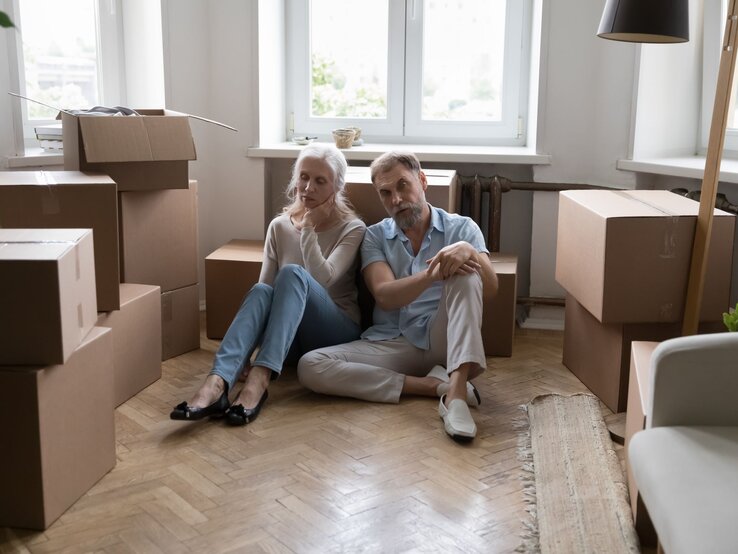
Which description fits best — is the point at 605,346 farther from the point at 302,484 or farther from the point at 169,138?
the point at 169,138

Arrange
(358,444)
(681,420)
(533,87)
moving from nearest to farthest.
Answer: (681,420)
(358,444)
(533,87)

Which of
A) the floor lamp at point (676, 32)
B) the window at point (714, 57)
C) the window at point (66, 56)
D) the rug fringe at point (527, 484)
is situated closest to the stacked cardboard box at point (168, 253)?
the window at point (66, 56)

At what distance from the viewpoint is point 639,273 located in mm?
2846

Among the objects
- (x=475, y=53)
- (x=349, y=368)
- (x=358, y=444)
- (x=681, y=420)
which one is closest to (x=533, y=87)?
(x=475, y=53)

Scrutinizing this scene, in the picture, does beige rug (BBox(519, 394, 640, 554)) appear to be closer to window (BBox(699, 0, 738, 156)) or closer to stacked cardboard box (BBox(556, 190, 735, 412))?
stacked cardboard box (BBox(556, 190, 735, 412))

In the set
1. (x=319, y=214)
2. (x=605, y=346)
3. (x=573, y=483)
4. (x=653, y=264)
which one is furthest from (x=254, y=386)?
(x=653, y=264)

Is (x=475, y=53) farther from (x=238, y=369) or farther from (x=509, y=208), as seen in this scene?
(x=238, y=369)

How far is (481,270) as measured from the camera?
119 inches

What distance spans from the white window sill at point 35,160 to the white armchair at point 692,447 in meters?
2.58

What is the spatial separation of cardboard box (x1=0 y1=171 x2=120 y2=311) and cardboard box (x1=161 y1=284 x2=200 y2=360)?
2.20ft

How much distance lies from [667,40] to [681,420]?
1.49 meters

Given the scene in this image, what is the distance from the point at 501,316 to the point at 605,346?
1.91ft

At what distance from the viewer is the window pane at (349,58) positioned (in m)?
4.36

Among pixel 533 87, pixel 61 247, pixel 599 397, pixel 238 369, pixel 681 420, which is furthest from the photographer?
pixel 533 87
